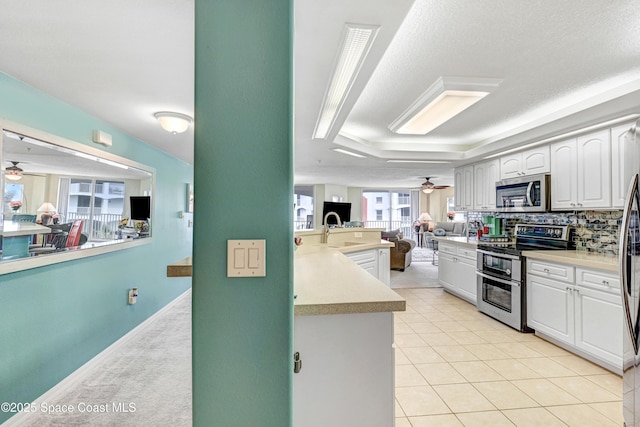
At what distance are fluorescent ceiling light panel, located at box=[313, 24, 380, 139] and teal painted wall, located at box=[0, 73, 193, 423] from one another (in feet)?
6.64

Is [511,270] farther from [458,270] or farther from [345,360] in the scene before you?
[345,360]

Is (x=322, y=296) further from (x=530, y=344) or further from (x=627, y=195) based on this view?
(x=530, y=344)

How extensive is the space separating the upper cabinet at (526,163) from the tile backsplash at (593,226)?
58cm

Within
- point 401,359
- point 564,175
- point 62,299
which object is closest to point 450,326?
point 401,359

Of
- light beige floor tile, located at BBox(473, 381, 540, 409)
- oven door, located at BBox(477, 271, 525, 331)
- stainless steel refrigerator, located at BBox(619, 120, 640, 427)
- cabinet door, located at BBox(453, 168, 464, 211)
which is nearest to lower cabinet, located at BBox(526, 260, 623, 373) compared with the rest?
oven door, located at BBox(477, 271, 525, 331)

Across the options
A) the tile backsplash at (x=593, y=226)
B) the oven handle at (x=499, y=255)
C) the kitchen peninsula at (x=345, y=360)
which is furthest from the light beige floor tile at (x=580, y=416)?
the tile backsplash at (x=593, y=226)

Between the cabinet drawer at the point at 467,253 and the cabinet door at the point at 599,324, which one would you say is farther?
the cabinet drawer at the point at 467,253

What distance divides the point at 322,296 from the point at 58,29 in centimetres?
179

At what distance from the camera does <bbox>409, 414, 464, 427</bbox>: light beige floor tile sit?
1.86 meters

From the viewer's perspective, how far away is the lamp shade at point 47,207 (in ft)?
6.94

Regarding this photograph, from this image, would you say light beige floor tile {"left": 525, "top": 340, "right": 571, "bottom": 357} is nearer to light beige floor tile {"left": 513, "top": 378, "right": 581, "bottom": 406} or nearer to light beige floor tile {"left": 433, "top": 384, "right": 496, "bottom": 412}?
light beige floor tile {"left": 513, "top": 378, "right": 581, "bottom": 406}

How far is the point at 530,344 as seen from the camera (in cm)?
298

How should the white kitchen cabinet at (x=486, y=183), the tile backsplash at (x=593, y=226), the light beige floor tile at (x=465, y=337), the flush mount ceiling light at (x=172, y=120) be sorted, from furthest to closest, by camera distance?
the white kitchen cabinet at (x=486, y=183) → the light beige floor tile at (x=465, y=337) → the tile backsplash at (x=593, y=226) → the flush mount ceiling light at (x=172, y=120)

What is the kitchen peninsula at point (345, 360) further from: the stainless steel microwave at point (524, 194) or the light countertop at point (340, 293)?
the stainless steel microwave at point (524, 194)
